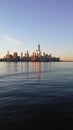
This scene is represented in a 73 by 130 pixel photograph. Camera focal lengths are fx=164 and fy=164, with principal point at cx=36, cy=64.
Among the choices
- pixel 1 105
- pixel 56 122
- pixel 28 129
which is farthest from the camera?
pixel 1 105

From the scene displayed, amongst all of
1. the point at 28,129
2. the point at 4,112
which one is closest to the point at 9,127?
the point at 28,129

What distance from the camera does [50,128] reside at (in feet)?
40.8

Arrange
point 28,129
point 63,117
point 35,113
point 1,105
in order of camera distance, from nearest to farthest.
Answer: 1. point 28,129
2. point 63,117
3. point 35,113
4. point 1,105

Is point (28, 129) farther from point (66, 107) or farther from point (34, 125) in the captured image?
point (66, 107)

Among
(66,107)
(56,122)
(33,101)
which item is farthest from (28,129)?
(33,101)

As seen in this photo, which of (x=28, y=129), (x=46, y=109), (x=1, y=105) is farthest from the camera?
(x=1, y=105)

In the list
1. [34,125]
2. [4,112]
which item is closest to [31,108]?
[4,112]

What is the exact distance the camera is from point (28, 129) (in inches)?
483

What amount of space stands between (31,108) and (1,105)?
3488 millimetres

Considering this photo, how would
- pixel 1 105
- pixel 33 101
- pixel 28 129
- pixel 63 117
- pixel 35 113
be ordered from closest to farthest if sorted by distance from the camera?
pixel 28 129 < pixel 63 117 < pixel 35 113 < pixel 1 105 < pixel 33 101

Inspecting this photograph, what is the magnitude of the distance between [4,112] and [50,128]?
17.8ft

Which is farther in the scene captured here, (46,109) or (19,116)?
(46,109)

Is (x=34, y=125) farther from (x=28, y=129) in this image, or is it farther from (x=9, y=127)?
(x=9, y=127)

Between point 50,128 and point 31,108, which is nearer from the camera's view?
point 50,128
